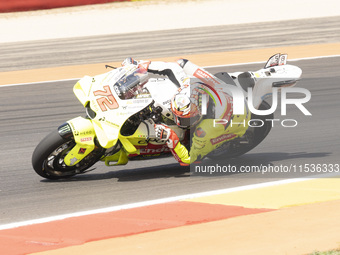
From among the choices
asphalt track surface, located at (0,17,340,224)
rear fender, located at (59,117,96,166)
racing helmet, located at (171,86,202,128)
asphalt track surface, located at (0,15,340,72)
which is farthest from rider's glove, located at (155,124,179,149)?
asphalt track surface, located at (0,15,340,72)

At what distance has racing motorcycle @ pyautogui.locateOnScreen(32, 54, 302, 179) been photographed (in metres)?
7.50

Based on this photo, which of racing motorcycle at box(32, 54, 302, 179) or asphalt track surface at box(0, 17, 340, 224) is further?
racing motorcycle at box(32, 54, 302, 179)

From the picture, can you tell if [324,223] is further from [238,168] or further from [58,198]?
[58,198]

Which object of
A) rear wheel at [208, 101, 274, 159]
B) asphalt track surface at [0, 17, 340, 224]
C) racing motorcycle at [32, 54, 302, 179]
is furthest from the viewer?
rear wheel at [208, 101, 274, 159]

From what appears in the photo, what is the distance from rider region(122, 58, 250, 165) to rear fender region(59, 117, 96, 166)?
747 mm

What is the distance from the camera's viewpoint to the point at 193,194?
23.7 ft

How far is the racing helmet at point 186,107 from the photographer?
7382 mm

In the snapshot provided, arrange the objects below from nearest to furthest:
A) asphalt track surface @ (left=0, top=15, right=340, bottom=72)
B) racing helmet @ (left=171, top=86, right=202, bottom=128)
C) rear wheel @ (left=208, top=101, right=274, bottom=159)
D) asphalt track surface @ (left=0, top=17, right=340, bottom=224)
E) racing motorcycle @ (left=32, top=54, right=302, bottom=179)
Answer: asphalt track surface @ (left=0, top=17, right=340, bottom=224), racing helmet @ (left=171, top=86, right=202, bottom=128), racing motorcycle @ (left=32, top=54, right=302, bottom=179), rear wheel @ (left=208, top=101, right=274, bottom=159), asphalt track surface @ (left=0, top=15, right=340, bottom=72)

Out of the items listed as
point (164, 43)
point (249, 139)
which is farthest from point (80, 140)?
point (164, 43)

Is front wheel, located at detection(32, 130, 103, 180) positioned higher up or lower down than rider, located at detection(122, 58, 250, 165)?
lower down

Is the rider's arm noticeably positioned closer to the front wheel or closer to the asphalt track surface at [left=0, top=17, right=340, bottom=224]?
the asphalt track surface at [left=0, top=17, right=340, bottom=224]

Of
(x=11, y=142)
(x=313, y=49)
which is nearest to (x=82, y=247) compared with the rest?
(x=11, y=142)

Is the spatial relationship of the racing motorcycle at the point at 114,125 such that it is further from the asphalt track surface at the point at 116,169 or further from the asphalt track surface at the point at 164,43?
the asphalt track surface at the point at 164,43

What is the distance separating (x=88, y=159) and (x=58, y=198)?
0.71 metres
